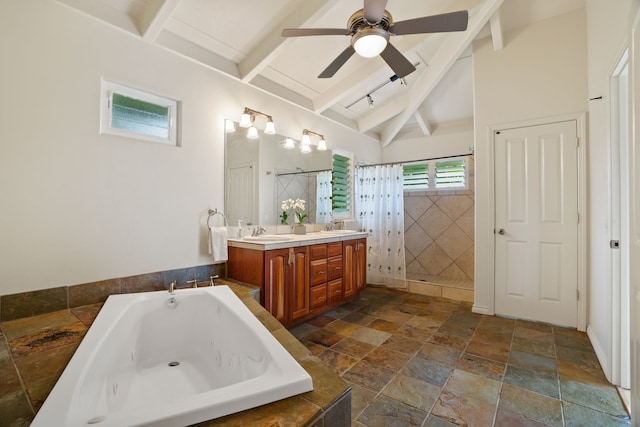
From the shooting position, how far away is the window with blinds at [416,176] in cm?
457

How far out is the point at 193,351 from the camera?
6.12 feet

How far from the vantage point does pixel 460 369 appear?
2.04 metres

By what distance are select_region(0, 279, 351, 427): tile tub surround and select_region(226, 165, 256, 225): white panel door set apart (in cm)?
131

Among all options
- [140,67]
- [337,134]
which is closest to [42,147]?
[140,67]

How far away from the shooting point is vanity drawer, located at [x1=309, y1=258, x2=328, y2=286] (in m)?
2.88

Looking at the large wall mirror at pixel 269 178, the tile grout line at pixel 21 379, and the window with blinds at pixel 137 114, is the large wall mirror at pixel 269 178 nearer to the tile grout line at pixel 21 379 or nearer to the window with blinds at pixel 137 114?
the window with blinds at pixel 137 114

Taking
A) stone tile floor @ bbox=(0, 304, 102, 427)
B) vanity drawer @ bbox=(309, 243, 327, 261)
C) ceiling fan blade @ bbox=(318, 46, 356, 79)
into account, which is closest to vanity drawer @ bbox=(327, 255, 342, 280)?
vanity drawer @ bbox=(309, 243, 327, 261)

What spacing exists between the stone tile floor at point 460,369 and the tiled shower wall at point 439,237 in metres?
1.19

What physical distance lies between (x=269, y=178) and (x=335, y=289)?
1412 mm

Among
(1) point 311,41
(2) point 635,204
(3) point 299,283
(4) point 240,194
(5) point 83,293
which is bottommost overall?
(3) point 299,283

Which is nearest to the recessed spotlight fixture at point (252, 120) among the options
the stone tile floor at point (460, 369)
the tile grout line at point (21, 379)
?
the stone tile floor at point (460, 369)

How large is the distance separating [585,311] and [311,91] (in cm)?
357

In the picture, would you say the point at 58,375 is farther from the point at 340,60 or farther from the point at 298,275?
the point at 340,60

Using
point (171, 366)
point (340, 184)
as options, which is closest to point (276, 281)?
point (171, 366)
